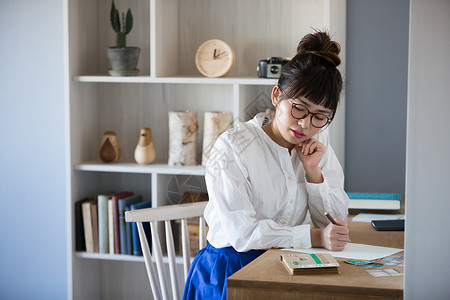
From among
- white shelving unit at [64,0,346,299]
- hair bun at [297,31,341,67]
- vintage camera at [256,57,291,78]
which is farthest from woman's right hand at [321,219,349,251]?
vintage camera at [256,57,291,78]

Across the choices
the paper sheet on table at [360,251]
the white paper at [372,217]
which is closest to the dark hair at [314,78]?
the paper sheet on table at [360,251]

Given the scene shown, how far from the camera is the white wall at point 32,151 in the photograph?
3047 millimetres

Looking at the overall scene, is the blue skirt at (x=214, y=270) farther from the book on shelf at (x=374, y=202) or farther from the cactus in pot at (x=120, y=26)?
the cactus in pot at (x=120, y=26)

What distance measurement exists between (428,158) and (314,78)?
0.78 meters

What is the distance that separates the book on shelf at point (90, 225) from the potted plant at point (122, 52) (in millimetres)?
670

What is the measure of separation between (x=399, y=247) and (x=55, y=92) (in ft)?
6.87

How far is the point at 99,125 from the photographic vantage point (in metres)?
3.04

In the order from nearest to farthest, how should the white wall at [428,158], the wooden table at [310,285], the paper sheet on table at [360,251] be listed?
1. the white wall at [428,158]
2. the wooden table at [310,285]
3. the paper sheet on table at [360,251]

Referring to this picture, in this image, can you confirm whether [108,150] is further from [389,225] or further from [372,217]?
[389,225]

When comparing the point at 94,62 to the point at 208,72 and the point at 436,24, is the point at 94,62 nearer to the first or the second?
the point at 208,72

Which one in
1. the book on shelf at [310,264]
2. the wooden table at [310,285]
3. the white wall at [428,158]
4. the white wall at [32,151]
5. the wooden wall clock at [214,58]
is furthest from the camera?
the white wall at [32,151]

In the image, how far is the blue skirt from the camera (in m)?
1.60

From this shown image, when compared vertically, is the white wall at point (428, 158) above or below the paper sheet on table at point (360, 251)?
above

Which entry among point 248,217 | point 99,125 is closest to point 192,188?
point 99,125
